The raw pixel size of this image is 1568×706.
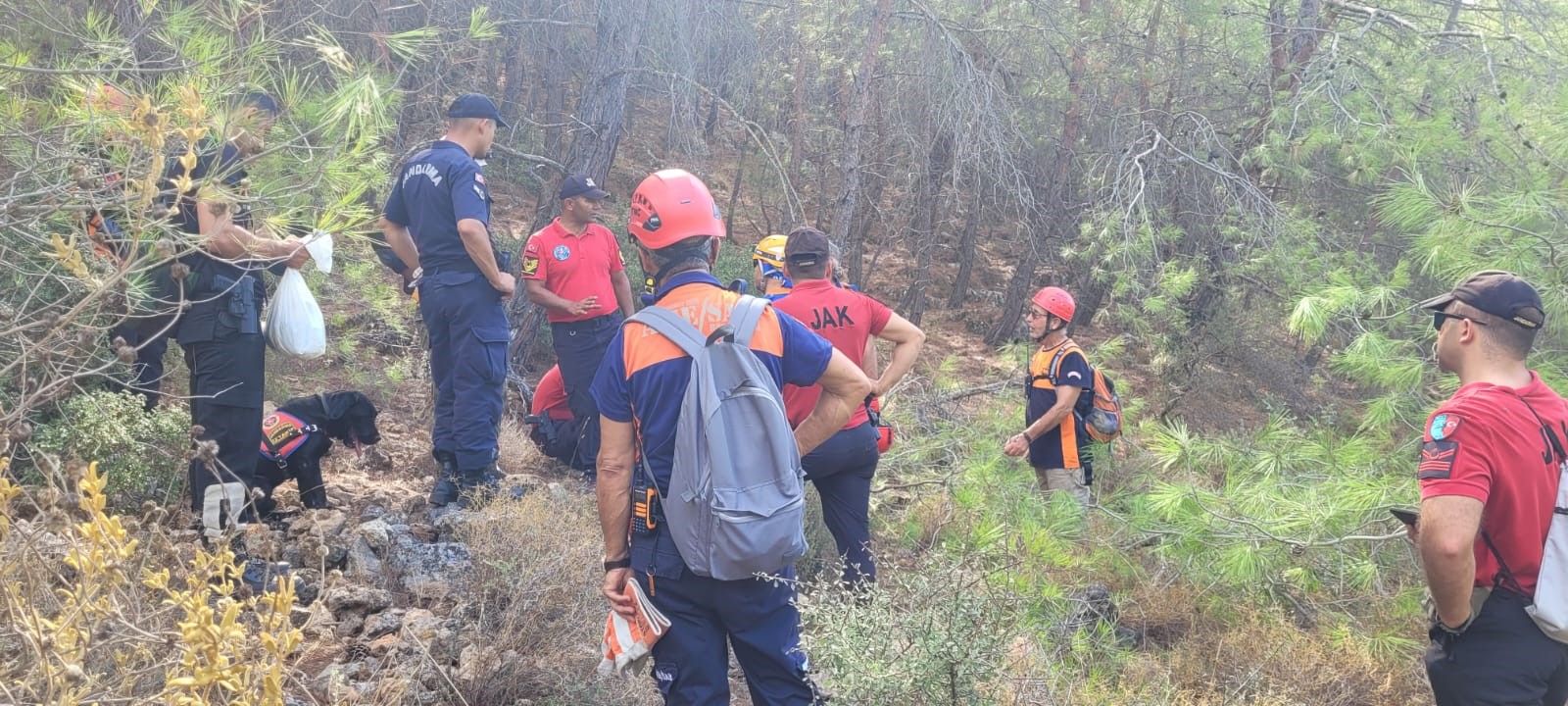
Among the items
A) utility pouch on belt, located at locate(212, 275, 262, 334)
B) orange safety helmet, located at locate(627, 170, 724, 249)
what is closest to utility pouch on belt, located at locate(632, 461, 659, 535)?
orange safety helmet, located at locate(627, 170, 724, 249)

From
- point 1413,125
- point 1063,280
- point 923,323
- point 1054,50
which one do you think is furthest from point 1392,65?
point 923,323

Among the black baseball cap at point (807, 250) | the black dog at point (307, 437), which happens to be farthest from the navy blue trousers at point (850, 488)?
the black dog at point (307, 437)

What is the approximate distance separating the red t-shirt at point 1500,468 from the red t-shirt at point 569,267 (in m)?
4.18

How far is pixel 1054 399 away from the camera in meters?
5.79

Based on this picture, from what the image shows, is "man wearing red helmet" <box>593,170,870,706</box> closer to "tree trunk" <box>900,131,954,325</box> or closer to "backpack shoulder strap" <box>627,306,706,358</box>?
"backpack shoulder strap" <box>627,306,706,358</box>

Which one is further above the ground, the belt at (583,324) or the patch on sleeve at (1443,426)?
the patch on sleeve at (1443,426)

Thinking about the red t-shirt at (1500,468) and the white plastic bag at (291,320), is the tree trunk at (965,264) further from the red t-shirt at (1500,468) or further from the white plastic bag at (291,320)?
the red t-shirt at (1500,468)

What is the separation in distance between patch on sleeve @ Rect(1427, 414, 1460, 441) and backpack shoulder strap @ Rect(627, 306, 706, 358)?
188 centimetres

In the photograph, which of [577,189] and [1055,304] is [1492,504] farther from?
[577,189]

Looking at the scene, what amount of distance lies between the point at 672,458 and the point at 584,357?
3.31 m

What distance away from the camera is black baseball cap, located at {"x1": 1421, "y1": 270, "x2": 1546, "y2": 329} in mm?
2842

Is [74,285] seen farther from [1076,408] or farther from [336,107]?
[1076,408]

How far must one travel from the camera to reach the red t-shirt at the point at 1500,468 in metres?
2.70

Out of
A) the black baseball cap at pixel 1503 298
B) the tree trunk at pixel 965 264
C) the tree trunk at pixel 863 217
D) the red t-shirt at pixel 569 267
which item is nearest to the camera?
the black baseball cap at pixel 1503 298
